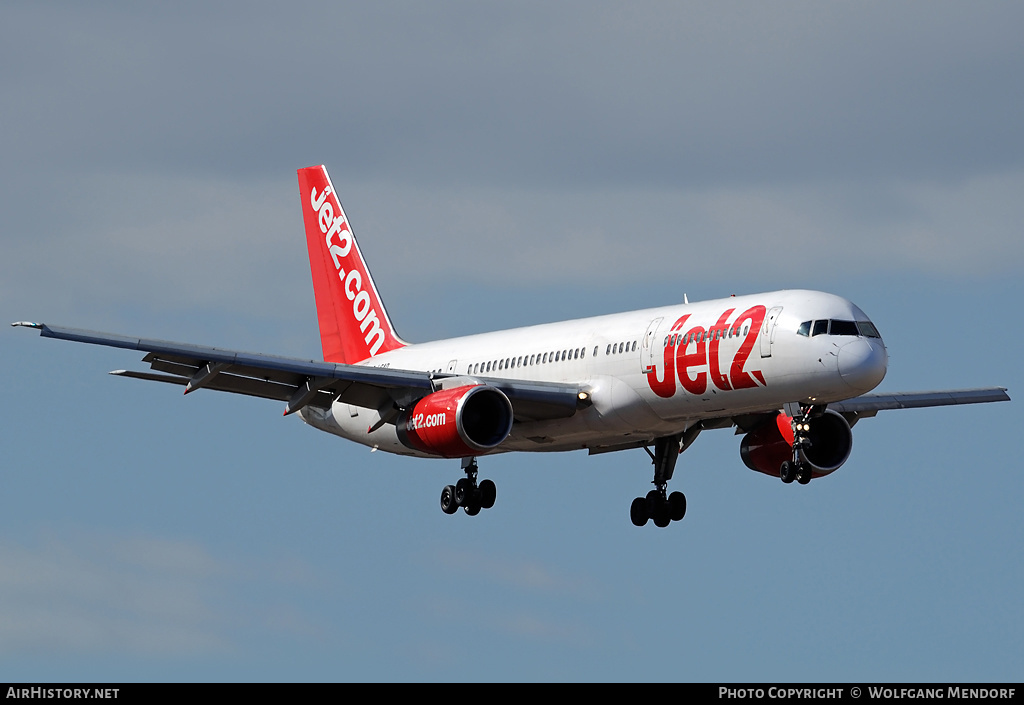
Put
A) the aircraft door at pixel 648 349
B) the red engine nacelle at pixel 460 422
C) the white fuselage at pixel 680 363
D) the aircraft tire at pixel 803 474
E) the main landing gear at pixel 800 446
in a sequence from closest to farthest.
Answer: the white fuselage at pixel 680 363 < the main landing gear at pixel 800 446 < the aircraft tire at pixel 803 474 < the aircraft door at pixel 648 349 < the red engine nacelle at pixel 460 422

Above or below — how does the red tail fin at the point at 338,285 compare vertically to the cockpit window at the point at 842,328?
above

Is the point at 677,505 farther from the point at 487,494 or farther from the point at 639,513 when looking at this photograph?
Answer: the point at 487,494

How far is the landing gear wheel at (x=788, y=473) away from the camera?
49188mm

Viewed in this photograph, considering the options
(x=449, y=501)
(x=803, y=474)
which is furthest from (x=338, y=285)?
(x=803, y=474)

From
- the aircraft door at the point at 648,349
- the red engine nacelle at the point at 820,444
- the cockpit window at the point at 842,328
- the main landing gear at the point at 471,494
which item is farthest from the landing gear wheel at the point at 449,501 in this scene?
the cockpit window at the point at 842,328

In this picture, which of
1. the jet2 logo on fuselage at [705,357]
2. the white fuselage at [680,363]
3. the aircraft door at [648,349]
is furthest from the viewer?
the aircraft door at [648,349]

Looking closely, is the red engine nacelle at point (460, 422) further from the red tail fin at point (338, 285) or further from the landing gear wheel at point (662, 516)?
the red tail fin at point (338, 285)

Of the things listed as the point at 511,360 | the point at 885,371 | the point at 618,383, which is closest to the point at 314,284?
the point at 511,360

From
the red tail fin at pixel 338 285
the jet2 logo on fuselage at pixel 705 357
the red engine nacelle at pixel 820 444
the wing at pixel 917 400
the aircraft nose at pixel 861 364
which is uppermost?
the red tail fin at pixel 338 285

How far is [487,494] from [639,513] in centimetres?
520

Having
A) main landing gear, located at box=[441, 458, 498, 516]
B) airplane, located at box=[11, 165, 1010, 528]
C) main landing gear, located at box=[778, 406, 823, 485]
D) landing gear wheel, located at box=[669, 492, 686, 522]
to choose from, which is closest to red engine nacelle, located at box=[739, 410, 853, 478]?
airplane, located at box=[11, 165, 1010, 528]

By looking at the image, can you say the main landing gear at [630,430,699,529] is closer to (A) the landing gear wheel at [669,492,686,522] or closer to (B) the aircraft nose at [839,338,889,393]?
(A) the landing gear wheel at [669,492,686,522]

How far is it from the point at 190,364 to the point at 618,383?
11.9 metres
